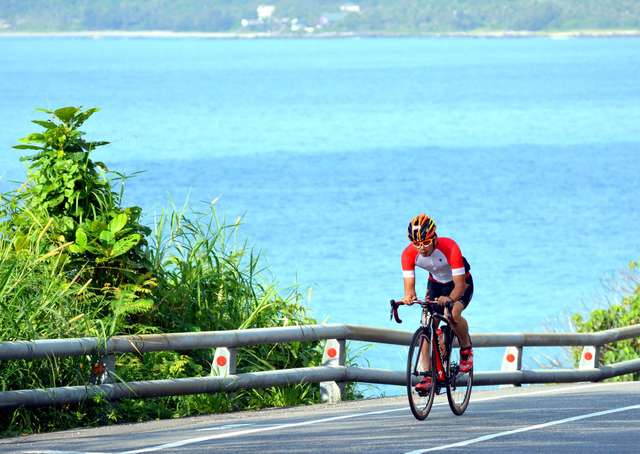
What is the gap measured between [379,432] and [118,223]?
11.7ft

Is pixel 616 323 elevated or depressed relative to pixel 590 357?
elevated

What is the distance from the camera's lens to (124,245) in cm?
1333

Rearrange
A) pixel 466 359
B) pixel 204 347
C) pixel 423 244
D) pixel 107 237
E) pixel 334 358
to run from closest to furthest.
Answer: pixel 423 244 < pixel 204 347 < pixel 466 359 < pixel 107 237 < pixel 334 358

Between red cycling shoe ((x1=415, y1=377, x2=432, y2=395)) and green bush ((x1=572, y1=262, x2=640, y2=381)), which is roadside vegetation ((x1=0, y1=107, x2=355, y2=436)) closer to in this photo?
red cycling shoe ((x1=415, y1=377, x2=432, y2=395))

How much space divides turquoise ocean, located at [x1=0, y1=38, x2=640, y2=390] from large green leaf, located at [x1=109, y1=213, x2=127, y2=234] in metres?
0.61

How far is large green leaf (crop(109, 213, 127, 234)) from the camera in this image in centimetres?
1337

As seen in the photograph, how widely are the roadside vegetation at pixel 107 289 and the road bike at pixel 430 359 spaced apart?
6.69 feet

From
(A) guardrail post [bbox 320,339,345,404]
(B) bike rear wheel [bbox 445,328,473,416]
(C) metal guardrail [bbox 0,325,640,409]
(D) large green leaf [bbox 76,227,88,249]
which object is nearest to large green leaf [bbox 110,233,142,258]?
(D) large green leaf [bbox 76,227,88,249]

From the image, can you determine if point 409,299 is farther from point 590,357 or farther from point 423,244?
point 590,357

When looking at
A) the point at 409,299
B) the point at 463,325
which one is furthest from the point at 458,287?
the point at 463,325

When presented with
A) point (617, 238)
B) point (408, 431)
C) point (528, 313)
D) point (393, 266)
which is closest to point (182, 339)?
point (408, 431)

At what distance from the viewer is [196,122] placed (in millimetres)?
125500

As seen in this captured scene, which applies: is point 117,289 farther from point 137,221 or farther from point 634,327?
point 634,327

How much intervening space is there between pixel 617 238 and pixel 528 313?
734 inches
